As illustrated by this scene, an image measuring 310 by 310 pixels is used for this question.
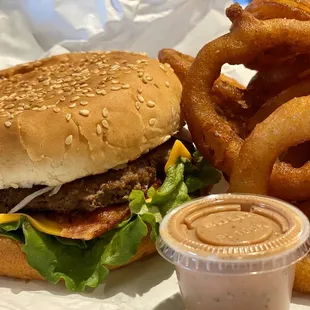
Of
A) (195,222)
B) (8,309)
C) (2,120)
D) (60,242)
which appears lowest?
(8,309)

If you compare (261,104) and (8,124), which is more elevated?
(8,124)

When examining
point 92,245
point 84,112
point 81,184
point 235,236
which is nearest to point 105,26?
point 84,112

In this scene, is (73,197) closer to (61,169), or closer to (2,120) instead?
(61,169)

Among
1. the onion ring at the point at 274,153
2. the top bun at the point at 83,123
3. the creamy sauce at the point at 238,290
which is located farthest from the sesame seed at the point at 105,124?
the creamy sauce at the point at 238,290

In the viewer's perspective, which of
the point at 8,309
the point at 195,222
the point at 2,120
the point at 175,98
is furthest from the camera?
the point at 175,98

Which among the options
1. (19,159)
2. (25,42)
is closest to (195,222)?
(19,159)

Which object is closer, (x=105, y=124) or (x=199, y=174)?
(x=105, y=124)

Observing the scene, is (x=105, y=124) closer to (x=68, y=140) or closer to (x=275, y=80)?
(x=68, y=140)
